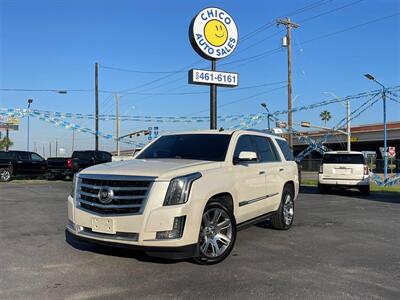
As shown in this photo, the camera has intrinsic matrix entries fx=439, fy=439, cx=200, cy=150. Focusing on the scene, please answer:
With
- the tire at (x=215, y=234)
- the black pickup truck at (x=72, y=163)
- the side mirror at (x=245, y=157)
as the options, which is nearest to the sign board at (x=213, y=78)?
the side mirror at (x=245, y=157)

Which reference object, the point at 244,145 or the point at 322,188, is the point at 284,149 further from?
the point at 322,188

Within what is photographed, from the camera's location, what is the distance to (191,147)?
22.8 feet

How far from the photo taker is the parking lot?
472 centimetres

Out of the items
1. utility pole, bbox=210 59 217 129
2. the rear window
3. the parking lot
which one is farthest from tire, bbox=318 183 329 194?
the parking lot

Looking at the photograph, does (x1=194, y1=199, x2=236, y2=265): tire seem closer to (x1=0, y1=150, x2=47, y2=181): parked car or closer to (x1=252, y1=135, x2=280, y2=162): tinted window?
(x1=252, y1=135, x2=280, y2=162): tinted window

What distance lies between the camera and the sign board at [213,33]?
14.6 metres

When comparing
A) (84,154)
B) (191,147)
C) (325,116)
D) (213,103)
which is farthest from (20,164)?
(325,116)

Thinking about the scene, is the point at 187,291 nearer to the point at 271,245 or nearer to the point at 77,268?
the point at 77,268

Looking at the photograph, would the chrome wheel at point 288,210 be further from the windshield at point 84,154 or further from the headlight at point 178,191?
the windshield at point 84,154

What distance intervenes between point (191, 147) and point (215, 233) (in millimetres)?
1636

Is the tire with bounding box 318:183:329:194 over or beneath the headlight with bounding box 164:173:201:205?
beneath

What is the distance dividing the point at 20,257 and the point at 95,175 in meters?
1.73

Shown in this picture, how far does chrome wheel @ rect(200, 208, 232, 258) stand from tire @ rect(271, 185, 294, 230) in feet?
7.44

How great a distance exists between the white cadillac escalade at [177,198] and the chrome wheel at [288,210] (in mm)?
1149
